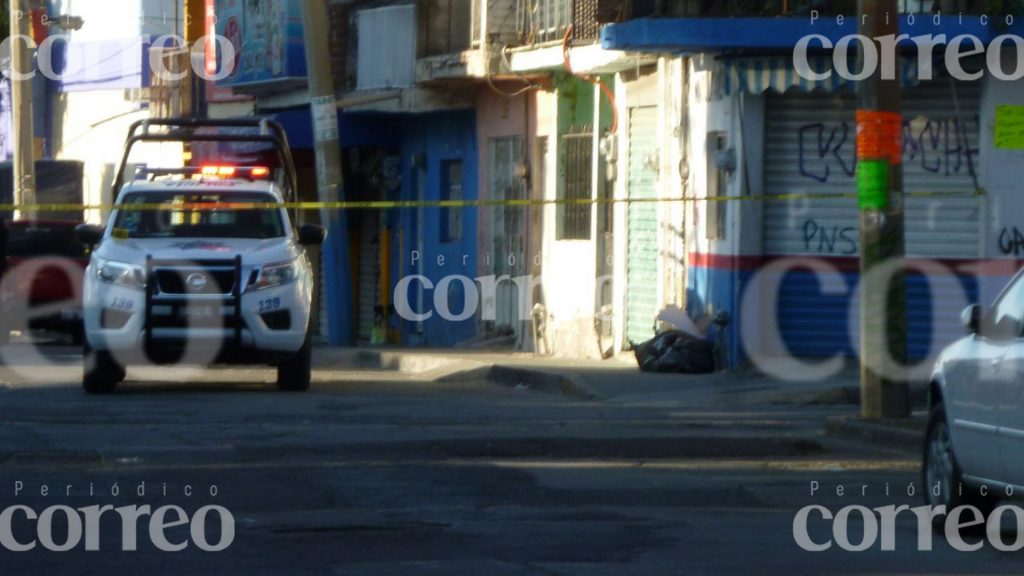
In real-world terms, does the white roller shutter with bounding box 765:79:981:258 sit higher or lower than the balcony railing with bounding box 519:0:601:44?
lower

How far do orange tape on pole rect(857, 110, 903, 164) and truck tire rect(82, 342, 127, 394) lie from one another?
22.7 ft

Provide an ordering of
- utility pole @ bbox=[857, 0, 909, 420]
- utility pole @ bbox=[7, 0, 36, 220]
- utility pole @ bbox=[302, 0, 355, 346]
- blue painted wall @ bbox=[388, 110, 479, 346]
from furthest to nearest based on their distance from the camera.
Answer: utility pole @ bbox=[7, 0, 36, 220] < blue painted wall @ bbox=[388, 110, 479, 346] < utility pole @ bbox=[302, 0, 355, 346] < utility pole @ bbox=[857, 0, 909, 420]

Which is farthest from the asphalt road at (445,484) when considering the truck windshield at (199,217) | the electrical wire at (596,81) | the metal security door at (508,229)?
the metal security door at (508,229)

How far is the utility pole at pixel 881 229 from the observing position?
12172 mm

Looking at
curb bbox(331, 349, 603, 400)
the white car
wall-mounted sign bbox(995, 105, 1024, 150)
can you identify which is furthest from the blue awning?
the white car

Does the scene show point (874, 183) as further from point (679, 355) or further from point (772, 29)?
point (679, 355)

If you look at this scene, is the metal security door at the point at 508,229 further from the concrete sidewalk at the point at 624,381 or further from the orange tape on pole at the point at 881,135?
the orange tape on pole at the point at 881,135

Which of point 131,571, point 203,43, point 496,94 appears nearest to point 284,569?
point 131,571

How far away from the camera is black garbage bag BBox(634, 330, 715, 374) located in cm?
1695

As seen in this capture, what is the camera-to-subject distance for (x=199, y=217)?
15.9 metres

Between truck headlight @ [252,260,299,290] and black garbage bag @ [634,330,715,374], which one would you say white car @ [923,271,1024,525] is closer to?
truck headlight @ [252,260,299,290]

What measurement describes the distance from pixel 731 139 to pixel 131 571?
10852mm

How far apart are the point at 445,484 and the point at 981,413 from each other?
3.15 meters

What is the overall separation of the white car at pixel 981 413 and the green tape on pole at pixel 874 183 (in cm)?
354
